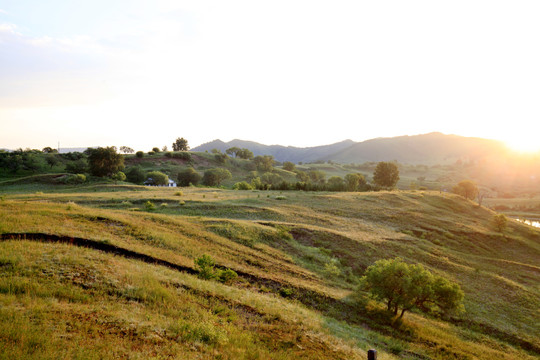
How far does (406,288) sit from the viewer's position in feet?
60.1

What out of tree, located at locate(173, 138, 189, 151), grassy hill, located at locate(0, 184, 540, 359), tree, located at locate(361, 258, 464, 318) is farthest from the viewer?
tree, located at locate(173, 138, 189, 151)

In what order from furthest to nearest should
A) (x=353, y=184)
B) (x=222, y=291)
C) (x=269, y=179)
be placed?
1. (x=269, y=179)
2. (x=353, y=184)
3. (x=222, y=291)

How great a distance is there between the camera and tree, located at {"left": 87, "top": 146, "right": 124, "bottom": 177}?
67.2 metres

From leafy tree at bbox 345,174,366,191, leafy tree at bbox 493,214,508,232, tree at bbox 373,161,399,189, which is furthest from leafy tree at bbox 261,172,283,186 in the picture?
leafy tree at bbox 493,214,508,232

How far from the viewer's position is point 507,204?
12638cm

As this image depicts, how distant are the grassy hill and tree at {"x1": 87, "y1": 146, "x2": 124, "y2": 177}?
129 ft

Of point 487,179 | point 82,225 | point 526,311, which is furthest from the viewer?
point 487,179

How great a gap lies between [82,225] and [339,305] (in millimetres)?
17619

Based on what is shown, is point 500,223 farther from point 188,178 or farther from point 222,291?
Answer: point 188,178

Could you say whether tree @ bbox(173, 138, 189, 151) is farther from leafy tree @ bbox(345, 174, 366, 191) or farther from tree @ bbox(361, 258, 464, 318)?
tree @ bbox(361, 258, 464, 318)

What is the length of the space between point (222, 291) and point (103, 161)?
6805cm

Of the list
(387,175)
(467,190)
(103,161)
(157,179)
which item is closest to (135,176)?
(157,179)

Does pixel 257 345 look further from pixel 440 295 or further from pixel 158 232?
pixel 440 295

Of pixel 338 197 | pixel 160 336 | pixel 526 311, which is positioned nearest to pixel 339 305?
pixel 160 336
